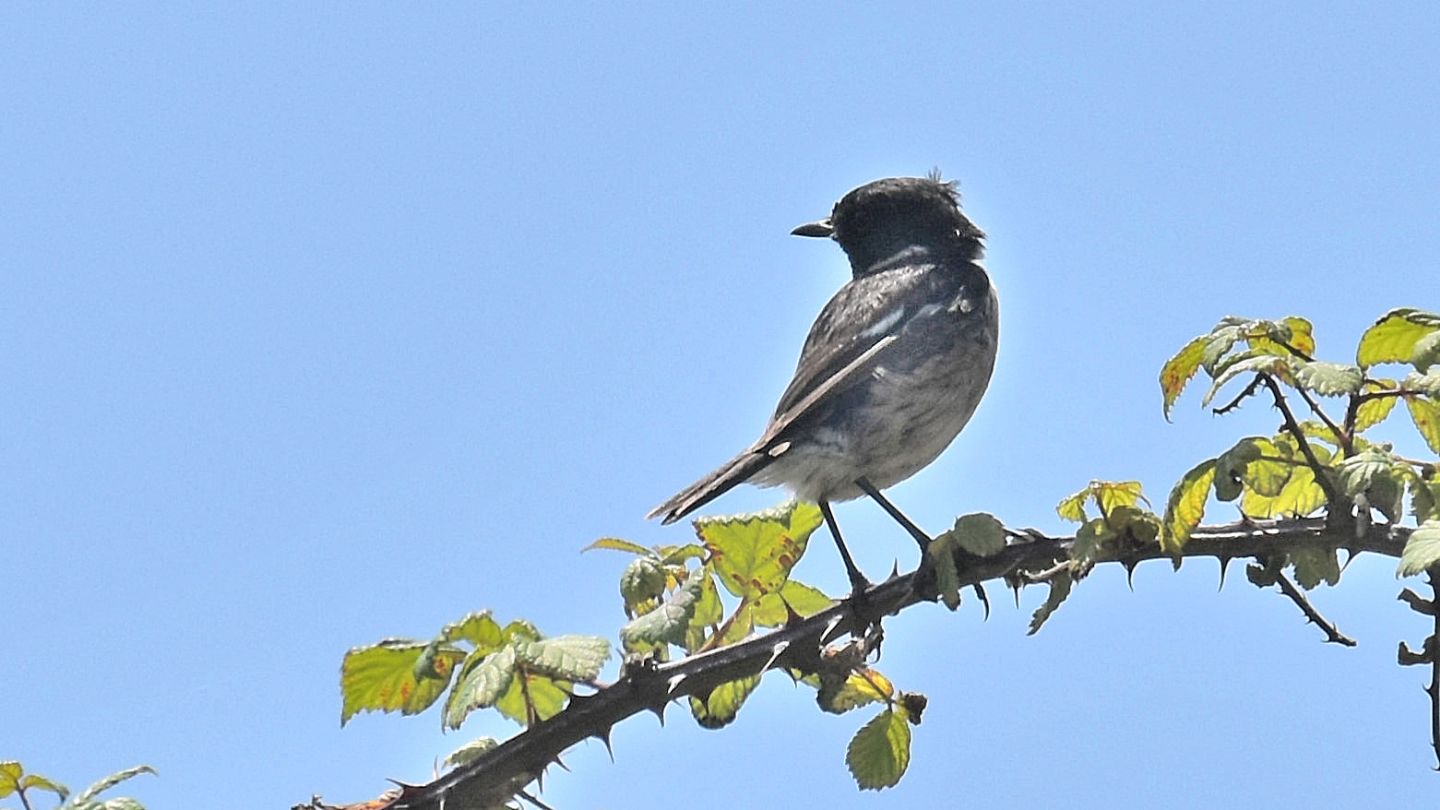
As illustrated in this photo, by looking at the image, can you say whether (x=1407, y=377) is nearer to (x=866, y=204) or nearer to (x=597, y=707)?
(x=597, y=707)

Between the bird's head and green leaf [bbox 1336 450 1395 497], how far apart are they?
16.3 ft

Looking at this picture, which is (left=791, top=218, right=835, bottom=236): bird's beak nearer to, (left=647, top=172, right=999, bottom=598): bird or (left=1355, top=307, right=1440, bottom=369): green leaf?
(left=647, top=172, right=999, bottom=598): bird


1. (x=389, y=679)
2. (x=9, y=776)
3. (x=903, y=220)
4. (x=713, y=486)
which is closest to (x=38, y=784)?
(x=9, y=776)

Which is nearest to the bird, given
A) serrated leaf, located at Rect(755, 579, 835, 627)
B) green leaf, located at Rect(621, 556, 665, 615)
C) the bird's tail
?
the bird's tail

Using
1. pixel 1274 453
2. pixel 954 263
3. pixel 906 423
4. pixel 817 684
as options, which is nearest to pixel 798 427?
pixel 906 423

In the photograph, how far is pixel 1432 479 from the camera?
2928mm

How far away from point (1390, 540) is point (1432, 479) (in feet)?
0.45

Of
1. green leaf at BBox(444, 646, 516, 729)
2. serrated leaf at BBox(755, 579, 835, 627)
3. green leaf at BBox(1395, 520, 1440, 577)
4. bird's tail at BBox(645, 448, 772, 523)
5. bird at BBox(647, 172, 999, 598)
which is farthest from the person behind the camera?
bird at BBox(647, 172, 999, 598)

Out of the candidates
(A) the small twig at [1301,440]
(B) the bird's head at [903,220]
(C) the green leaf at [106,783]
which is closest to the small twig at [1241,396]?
(A) the small twig at [1301,440]

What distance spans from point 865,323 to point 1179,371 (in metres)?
3.74

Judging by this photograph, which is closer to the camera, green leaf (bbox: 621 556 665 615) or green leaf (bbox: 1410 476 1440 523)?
green leaf (bbox: 1410 476 1440 523)

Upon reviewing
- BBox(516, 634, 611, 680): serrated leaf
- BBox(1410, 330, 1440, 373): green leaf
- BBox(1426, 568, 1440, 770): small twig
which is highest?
BBox(516, 634, 611, 680): serrated leaf

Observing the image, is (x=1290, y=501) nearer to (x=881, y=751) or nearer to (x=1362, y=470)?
(x=1362, y=470)

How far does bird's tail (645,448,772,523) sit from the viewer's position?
217 inches
